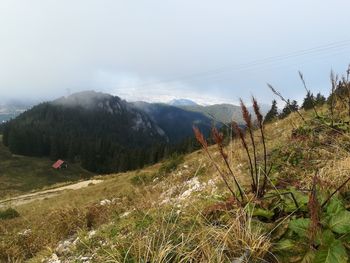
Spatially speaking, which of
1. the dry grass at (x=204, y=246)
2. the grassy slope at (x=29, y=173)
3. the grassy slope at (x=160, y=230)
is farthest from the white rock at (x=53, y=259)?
the grassy slope at (x=29, y=173)

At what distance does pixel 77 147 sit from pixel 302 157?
16452cm

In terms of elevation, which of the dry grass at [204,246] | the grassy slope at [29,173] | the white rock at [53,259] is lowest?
the grassy slope at [29,173]

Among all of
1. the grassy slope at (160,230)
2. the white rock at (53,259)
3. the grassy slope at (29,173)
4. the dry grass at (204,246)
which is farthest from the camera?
the grassy slope at (29,173)

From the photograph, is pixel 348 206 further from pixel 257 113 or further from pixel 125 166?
pixel 125 166

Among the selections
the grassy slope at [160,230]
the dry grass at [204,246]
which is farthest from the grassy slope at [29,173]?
the dry grass at [204,246]

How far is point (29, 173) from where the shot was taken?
13162 centimetres

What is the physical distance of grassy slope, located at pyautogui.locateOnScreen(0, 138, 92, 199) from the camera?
11250 cm

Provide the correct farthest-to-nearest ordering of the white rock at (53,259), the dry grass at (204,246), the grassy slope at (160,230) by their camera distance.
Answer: the white rock at (53,259)
the grassy slope at (160,230)
the dry grass at (204,246)

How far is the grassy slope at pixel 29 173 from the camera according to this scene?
112 meters

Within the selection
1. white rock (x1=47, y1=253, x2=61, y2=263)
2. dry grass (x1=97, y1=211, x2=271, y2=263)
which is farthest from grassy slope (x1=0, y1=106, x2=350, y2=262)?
white rock (x1=47, y1=253, x2=61, y2=263)

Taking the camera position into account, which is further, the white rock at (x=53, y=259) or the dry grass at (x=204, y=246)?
the white rock at (x=53, y=259)

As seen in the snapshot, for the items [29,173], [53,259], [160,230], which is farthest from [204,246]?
[29,173]

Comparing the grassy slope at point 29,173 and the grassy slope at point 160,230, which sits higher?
the grassy slope at point 160,230

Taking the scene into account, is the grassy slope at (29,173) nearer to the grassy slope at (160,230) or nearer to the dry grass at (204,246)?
the grassy slope at (160,230)
